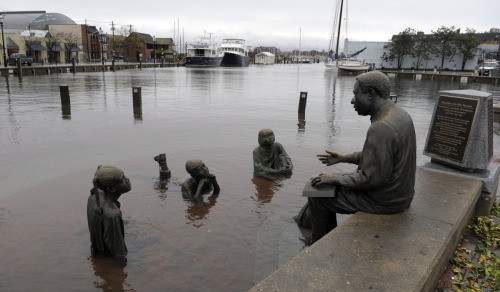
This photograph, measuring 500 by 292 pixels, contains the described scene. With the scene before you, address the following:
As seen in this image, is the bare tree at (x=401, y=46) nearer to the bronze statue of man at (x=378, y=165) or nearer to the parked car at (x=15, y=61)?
the parked car at (x=15, y=61)

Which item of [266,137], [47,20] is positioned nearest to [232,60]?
[47,20]

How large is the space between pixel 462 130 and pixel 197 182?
4001 mm

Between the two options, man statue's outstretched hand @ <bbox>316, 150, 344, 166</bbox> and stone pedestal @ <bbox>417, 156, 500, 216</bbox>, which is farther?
stone pedestal @ <bbox>417, 156, 500, 216</bbox>

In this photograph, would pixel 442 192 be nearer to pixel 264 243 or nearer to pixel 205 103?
pixel 264 243

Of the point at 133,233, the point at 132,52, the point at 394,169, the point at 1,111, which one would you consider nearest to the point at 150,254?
the point at 133,233

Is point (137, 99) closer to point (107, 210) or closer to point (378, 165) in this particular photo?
point (107, 210)

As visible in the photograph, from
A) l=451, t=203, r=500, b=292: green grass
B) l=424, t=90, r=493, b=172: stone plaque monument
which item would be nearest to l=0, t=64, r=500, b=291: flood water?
l=451, t=203, r=500, b=292: green grass

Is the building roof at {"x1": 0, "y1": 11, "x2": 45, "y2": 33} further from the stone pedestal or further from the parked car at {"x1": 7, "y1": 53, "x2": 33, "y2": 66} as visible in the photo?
the stone pedestal

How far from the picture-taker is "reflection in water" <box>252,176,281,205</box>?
634 centimetres

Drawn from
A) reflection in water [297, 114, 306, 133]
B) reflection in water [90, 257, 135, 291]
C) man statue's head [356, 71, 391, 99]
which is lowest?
reflection in water [90, 257, 135, 291]

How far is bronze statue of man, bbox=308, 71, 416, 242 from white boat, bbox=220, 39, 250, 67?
71834 mm

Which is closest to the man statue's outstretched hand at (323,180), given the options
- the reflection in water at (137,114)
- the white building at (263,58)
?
the reflection in water at (137,114)

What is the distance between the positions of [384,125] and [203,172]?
3448 millimetres

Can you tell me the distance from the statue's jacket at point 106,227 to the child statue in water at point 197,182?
1.77 metres
